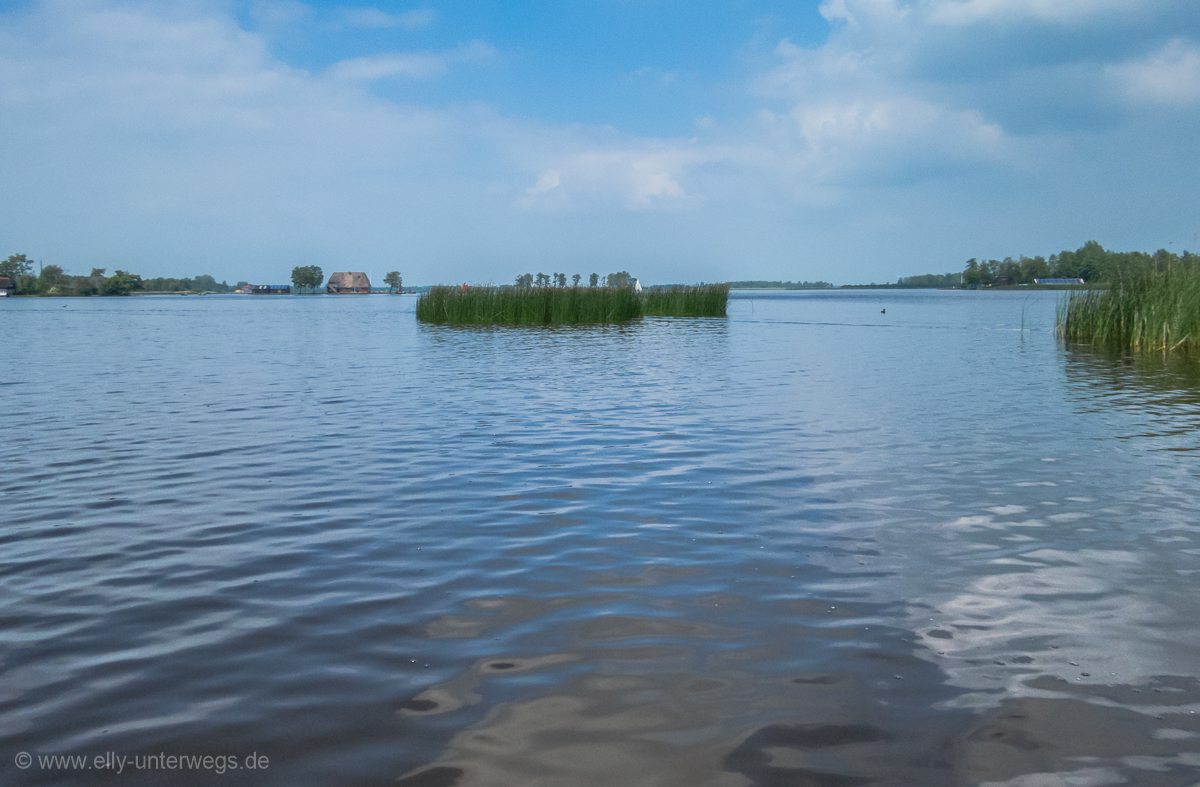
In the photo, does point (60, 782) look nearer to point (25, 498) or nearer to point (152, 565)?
point (152, 565)

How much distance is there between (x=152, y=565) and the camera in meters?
5.97

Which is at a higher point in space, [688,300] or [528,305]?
[688,300]

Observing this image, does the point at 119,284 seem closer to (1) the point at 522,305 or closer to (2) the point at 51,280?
(2) the point at 51,280

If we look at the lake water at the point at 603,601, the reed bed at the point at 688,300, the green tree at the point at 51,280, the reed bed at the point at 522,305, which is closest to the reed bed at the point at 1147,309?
the lake water at the point at 603,601

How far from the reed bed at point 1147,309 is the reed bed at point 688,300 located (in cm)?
2721

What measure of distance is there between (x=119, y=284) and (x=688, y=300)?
7236 inches

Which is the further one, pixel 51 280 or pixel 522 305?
pixel 51 280

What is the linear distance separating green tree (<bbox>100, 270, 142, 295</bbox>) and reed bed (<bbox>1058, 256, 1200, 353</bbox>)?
688ft

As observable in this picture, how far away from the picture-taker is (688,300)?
55.0 m

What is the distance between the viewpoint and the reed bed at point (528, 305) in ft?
137

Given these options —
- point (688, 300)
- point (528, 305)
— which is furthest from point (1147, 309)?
point (688, 300)

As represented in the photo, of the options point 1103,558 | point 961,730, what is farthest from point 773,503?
point 961,730

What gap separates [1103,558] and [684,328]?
3703 centimetres

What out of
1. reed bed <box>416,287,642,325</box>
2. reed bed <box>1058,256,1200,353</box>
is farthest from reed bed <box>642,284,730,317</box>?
reed bed <box>1058,256,1200,353</box>
